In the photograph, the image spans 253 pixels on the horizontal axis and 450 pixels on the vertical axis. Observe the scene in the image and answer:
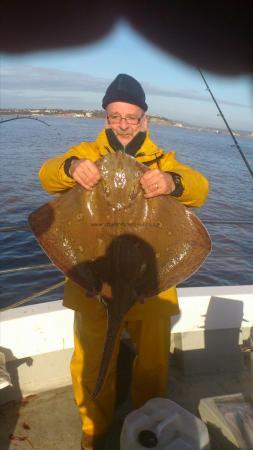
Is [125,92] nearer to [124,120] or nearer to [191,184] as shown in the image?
[124,120]

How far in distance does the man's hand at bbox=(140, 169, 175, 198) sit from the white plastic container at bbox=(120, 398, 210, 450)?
5.47 ft

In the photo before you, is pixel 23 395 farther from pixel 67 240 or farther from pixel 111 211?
pixel 111 211

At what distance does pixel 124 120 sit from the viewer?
3.20 metres

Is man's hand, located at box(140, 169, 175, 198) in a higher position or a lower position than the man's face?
lower

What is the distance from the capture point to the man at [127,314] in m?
3.10

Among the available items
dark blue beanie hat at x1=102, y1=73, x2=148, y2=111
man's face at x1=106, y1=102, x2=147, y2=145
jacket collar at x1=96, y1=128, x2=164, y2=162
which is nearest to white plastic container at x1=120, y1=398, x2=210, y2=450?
Result: jacket collar at x1=96, y1=128, x2=164, y2=162

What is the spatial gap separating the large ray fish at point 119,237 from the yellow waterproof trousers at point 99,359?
1.89 ft

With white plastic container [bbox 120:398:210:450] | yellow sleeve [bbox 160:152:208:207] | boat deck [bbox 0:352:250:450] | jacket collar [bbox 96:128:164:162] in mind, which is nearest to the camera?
white plastic container [bbox 120:398:210:450]

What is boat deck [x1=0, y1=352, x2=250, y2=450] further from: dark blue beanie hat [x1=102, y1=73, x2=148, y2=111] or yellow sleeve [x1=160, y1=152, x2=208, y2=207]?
dark blue beanie hat [x1=102, y1=73, x2=148, y2=111]

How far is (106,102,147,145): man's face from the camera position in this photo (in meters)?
3.18

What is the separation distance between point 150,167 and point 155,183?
670 mm

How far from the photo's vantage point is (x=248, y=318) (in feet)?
14.5

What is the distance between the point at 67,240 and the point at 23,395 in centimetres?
216

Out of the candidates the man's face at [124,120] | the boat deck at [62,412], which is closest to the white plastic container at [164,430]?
the boat deck at [62,412]
